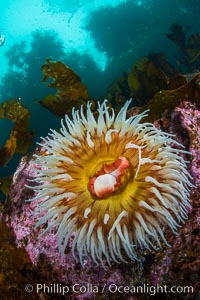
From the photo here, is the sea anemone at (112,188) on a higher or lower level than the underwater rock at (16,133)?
lower

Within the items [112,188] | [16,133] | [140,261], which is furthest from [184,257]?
[16,133]

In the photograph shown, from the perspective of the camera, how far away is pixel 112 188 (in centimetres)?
271

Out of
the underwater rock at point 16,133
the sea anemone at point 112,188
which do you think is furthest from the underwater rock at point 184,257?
the underwater rock at point 16,133

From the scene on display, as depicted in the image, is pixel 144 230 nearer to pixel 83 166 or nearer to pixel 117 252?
pixel 117 252

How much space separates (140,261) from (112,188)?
36.6 inches

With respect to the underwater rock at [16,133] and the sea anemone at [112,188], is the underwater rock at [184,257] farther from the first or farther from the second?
the underwater rock at [16,133]

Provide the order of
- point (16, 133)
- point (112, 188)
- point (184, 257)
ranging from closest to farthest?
1. point (112, 188)
2. point (184, 257)
3. point (16, 133)

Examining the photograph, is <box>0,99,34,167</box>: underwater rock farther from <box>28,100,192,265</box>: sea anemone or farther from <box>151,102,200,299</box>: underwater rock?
<box>151,102,200,299</box>: underwater rock

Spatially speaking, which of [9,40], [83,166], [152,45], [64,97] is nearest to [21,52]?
[9,40]

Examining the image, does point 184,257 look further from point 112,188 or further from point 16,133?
point 16,133

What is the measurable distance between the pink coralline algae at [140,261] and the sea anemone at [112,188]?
0.16m

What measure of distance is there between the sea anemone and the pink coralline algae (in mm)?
164

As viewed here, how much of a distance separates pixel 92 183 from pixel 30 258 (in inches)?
56.1

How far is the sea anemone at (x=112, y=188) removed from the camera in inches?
106
